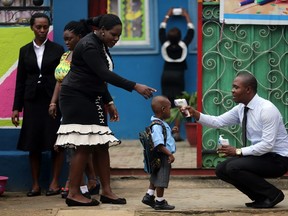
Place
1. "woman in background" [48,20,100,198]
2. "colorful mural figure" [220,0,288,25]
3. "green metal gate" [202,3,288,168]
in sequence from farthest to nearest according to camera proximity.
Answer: "green metal gate" [202,3,288,168] < "colorful mural figure" [220,0,288,25] < "woman in background" [48,20,100,198]

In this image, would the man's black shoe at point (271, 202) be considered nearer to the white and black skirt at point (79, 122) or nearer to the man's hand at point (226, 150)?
the man's hand at point (226, 150)

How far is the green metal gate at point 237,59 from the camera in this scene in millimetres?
10414

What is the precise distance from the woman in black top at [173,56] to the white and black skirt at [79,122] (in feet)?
19.6

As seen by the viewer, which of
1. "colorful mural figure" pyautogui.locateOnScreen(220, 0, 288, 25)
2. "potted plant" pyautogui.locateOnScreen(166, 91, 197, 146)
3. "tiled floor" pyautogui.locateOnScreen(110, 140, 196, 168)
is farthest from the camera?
"potted plant" pyautogui.locateOnScreen(166, 91, 197, 146)

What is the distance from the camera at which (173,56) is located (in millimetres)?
14641

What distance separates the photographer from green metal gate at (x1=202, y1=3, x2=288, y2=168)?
10414 mm

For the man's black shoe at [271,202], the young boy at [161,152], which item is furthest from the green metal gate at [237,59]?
the young boy at [161,152]

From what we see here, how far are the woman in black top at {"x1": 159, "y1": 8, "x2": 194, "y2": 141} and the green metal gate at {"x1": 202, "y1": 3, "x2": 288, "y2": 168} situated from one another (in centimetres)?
403

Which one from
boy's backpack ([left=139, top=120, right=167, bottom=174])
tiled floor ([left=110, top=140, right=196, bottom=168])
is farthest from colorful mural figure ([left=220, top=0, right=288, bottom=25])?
boy's backpack ([left=139, top=120, right=167, bottom=174])

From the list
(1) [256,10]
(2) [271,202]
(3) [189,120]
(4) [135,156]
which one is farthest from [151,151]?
(3) [189,120]

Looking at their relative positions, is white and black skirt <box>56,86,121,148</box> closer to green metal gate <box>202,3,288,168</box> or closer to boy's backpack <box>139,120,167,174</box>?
boy's backpack <box>139,120,167,174</box>

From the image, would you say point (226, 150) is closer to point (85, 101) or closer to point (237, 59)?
point (85, 101)

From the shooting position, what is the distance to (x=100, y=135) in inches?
339

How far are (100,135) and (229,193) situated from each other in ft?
Answer: 6.00
